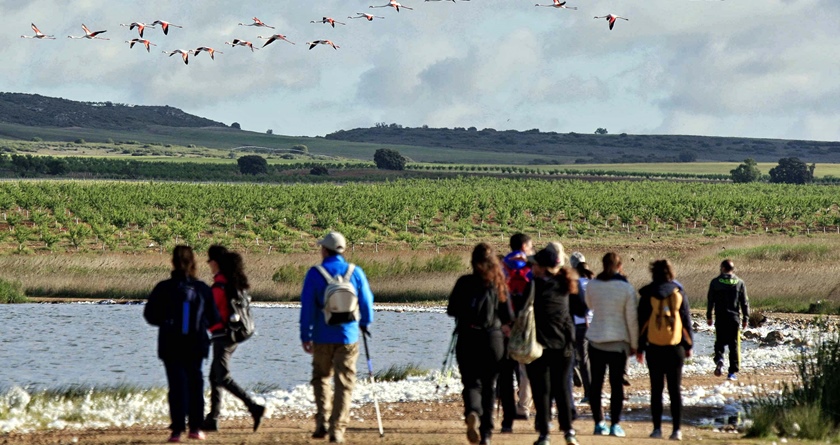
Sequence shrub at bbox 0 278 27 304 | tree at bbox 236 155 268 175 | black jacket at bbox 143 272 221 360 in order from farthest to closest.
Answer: tree at bbox 236 155 268 175, shrub at bbox 0 278 27 304, black jacket at bbox 143 272 221 360

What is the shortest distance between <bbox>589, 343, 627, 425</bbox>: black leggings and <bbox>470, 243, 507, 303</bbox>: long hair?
5.38 feet

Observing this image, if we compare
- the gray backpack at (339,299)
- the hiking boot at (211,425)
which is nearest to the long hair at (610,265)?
the gray backpack at (339,299)

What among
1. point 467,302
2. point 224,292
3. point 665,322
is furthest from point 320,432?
point 665,322

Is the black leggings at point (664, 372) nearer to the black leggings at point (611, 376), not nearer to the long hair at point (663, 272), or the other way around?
the black leggings at point (611, 376)

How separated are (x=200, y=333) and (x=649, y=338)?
4251mm

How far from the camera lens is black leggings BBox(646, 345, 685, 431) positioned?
11.9 meters

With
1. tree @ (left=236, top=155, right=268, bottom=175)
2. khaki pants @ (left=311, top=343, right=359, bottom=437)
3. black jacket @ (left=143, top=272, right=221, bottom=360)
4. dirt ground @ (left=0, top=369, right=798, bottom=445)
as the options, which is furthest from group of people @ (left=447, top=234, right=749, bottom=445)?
tree @ (left=236, top=155, right=268, bottom=175)

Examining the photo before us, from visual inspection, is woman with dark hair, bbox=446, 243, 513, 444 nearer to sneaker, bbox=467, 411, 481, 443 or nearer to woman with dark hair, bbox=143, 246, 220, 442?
sneaker, bbox=467, 411, 481, 443

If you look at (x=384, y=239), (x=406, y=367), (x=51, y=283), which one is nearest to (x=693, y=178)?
(x=384, y=239)

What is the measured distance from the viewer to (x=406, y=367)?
21.1 m

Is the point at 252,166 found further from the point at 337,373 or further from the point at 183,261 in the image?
the point at 183,261

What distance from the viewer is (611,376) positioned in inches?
472

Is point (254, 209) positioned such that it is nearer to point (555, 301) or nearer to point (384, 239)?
point (384, 239)

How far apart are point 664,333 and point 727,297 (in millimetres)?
5858
